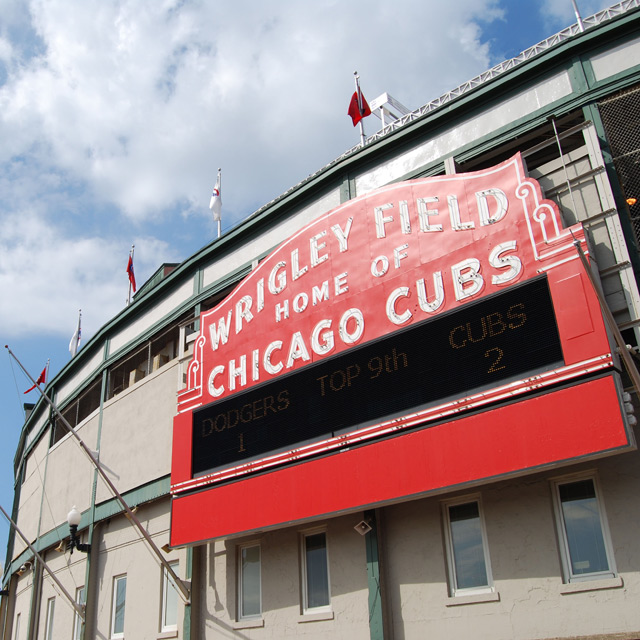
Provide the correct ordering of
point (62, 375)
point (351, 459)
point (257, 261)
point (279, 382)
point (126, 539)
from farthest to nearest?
point (62, 375) → point (126, 539) → point (257, 261) → point (279, 382) → point (351, 459)

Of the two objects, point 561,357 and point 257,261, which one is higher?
point 257,261

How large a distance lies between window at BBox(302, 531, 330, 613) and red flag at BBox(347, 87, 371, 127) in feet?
34.4

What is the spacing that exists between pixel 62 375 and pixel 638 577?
77.1 ft

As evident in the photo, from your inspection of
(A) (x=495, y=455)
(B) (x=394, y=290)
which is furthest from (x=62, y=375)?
(A) (x=495, y=455)

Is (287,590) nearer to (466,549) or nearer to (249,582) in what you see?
(249,582)

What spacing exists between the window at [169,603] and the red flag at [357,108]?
38.9 ft

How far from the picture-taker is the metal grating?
498 inches

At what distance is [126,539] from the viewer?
66.7 ft

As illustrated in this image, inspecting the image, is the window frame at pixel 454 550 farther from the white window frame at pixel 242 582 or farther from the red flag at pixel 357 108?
the red flag at pixel 357 108

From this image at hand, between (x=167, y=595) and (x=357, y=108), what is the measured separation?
1283 cm

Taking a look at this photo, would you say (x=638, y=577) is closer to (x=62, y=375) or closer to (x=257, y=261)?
(x=257, y=261)

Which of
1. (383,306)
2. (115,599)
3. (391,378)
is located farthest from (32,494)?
(391,378)

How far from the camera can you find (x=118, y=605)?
65.7ft

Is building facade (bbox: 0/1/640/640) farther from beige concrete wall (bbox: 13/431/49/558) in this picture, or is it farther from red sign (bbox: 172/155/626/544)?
beige concrete wall (bbox: 13/431/49/558)
